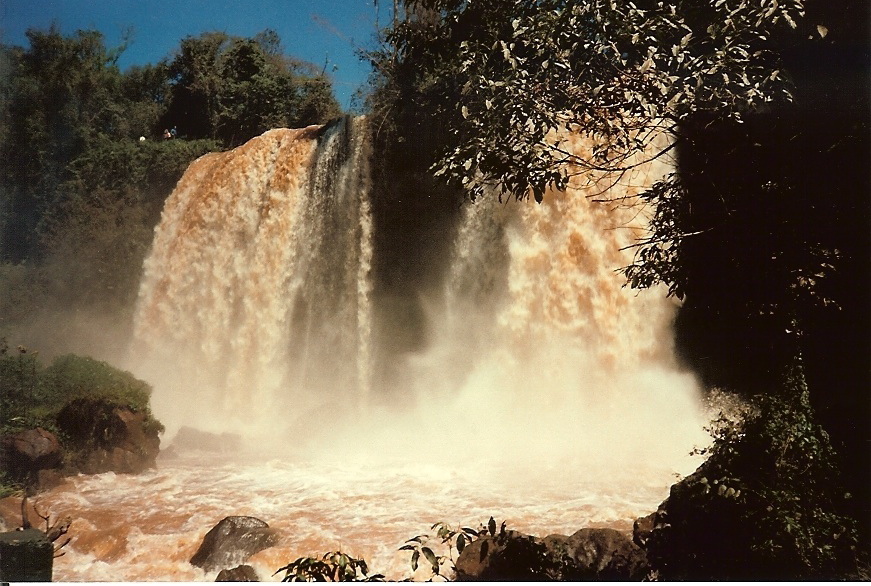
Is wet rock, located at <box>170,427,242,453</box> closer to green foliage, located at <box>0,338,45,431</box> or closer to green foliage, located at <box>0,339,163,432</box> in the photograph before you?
green foliage, located at <box>0,339,163,432</box>

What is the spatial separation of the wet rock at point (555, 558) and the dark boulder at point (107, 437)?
15.0 feet

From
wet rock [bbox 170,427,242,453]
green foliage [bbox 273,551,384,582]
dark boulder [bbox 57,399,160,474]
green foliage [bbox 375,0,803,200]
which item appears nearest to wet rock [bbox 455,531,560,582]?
green foliage [bbox 273,551,384,582]

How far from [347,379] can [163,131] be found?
16.7 feet

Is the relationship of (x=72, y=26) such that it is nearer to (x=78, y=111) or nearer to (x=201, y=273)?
(x=78, y=111)

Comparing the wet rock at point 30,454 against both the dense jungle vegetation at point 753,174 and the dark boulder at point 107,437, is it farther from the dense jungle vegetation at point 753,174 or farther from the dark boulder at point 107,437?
the dense jungle vegetation at point 753,174

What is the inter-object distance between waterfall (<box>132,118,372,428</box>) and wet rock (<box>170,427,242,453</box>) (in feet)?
3.77

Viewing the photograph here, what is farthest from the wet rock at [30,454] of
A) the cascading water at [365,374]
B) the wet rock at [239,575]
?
the wet rock at [239,575]

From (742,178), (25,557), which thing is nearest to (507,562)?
(742,178)

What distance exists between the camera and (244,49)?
7.19 m

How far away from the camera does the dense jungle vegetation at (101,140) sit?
6.19 meters

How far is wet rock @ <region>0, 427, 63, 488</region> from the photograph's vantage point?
531 centimetres

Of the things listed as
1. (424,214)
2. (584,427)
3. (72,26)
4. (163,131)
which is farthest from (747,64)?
(163,131)

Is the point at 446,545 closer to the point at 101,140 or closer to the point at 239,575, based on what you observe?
the point at 239,575

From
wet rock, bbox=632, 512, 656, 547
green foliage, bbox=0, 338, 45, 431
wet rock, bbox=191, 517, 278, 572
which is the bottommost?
wet rock, bbox=191, 517, 278, 572
